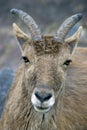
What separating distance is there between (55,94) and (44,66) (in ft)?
1.60

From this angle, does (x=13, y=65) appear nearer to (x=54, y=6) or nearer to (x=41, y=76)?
(x=54, y=6)

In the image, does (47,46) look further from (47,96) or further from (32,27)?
(47,96)

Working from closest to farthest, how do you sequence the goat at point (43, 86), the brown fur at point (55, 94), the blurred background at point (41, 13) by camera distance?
the goat at point (43, 86), the brown fur at point (55, 94), the blurred background at point (41, 13)

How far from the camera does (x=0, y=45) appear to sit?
78.3 feet

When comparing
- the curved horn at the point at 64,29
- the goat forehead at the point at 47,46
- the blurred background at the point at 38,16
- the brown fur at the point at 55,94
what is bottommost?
the blurred background at the point at 38,16

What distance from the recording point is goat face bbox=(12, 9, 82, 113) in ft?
30.2

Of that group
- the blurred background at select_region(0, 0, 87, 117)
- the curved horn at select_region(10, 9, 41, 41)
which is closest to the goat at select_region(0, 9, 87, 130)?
the curved horn at select_region(10, 9, 41, 41)

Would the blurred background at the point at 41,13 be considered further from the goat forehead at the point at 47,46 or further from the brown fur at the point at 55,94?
the goat forehead at the point at 47,46

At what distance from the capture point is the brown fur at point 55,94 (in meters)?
9.59

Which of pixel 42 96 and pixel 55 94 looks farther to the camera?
pixel 55 94

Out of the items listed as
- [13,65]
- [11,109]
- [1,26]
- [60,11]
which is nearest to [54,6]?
[60,11]

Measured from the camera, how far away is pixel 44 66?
31.3 ft

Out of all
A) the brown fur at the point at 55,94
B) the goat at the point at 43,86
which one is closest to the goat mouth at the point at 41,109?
the goat at the point at 43,86

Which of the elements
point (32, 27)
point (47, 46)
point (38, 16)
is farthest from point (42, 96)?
point (38, 16)
